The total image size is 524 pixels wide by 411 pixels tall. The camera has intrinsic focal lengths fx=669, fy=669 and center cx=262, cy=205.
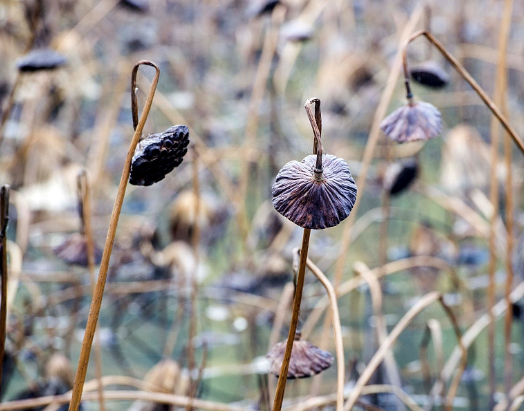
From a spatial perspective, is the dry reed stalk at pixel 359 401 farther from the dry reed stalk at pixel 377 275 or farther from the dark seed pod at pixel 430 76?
the dark seed pod at pixel 430 76

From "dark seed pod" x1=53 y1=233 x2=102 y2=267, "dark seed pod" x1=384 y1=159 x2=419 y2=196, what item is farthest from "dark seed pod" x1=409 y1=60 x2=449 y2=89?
"dark seed pod" x1=53 y1=233 x2=102 y2=267

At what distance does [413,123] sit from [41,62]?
0.44 m

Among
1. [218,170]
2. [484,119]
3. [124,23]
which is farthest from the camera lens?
[124,23]

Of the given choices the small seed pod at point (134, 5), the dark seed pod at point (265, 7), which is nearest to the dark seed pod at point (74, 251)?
the dark seed pod at point (265, 7)

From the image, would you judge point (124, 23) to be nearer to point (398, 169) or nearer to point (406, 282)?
point (406, 282)

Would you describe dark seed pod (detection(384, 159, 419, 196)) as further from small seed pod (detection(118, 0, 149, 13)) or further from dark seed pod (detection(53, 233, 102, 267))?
small seed pod (detection(118, 0, 149, 13))

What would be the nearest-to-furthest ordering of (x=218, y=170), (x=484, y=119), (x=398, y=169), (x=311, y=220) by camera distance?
(x=311, y=220)
(x=398, y=169)
(x=218, y=170)
(x=484, y=119)

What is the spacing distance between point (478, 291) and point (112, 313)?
3.02ft

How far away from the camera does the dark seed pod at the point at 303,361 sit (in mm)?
433

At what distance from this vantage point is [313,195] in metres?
0.35

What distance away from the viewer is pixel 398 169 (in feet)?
3.13

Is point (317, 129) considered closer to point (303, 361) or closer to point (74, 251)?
point (303, 361)

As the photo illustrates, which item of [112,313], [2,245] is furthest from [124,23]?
[2,245]

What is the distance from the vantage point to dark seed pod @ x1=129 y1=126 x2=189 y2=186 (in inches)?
14.9
